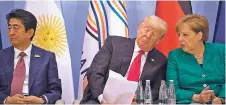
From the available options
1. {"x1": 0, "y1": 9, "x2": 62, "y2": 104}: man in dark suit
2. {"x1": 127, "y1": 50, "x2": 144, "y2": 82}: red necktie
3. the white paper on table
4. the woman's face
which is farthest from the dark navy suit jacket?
the woman's face

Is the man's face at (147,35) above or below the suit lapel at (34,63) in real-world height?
above

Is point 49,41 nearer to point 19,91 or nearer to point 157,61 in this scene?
point 19,91

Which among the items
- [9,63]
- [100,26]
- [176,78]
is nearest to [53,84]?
[9,63]

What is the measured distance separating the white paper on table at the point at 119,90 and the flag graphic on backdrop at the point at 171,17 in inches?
53.2

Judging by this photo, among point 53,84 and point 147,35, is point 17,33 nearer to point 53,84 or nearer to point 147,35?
point 53,84

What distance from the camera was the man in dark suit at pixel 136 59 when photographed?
3.37 metres

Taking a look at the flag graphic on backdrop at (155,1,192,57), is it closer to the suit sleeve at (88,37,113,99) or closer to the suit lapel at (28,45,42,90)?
the suit sleeve at (88,37,113,99)

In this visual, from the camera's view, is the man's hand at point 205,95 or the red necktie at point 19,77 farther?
the red necktie at point 19,77

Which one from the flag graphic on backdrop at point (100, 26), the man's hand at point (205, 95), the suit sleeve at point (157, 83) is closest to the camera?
the man's hand at point (205, 95)

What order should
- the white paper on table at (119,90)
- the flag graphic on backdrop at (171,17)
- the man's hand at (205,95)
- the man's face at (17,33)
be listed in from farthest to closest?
the flag graphic on backdrop at (171,17), the man's face at (17,33), the man's hand at (205,95), the white paper on table at (119,90)

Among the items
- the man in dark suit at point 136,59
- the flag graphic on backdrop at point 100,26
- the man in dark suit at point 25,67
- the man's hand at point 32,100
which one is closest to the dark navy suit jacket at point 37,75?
the man in dark suit at point 25,67

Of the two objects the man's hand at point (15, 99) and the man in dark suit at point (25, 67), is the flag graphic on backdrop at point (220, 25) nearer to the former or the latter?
the man in dark suit at point (25, 67)

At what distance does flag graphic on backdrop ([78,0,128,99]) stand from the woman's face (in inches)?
26.3

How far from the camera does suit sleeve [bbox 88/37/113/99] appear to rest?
3227mm
